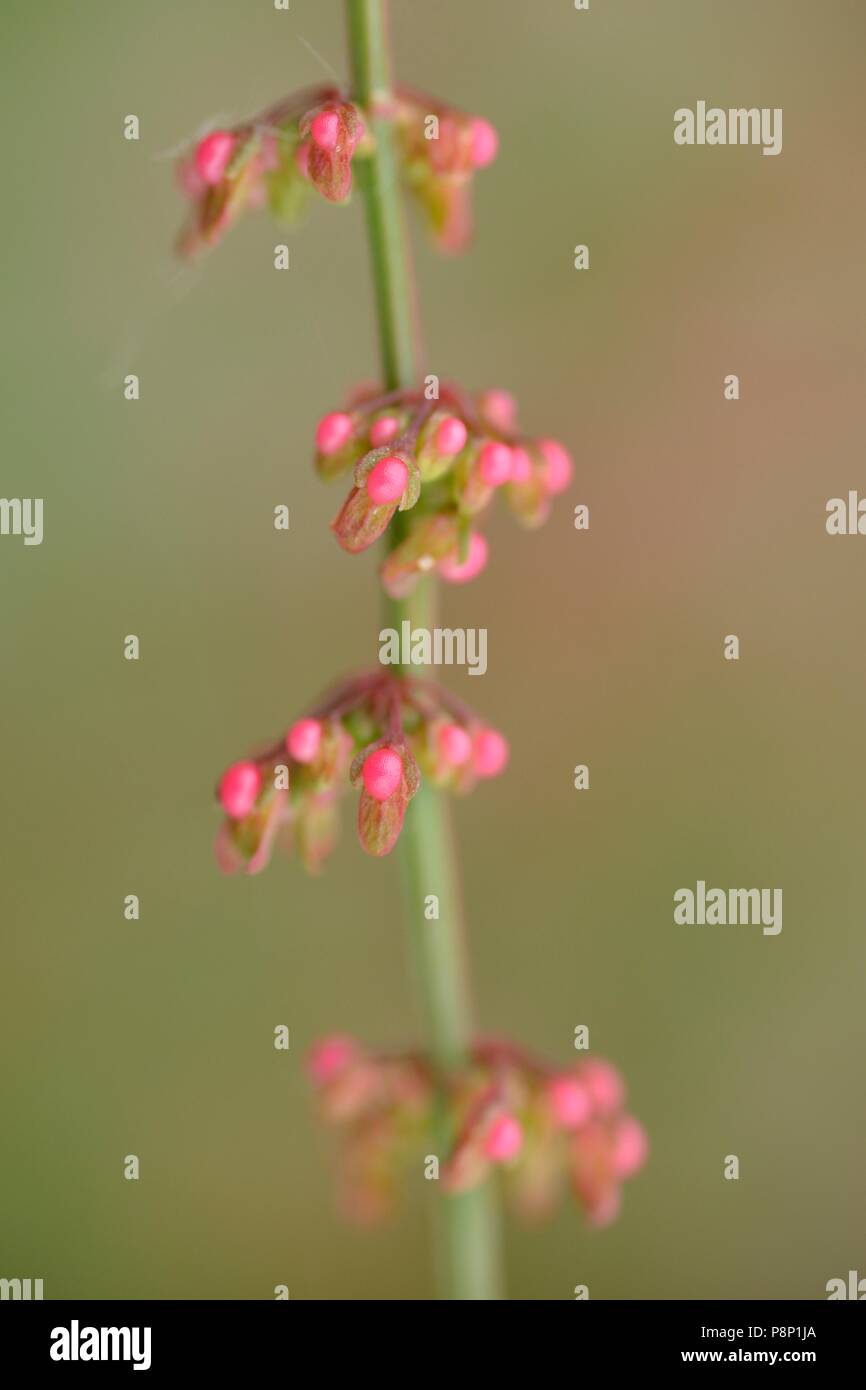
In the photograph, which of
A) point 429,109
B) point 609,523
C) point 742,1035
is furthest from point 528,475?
point 742,1035

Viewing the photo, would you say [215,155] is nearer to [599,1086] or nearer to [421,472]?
[421,472]

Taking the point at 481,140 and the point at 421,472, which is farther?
the point at 481,140

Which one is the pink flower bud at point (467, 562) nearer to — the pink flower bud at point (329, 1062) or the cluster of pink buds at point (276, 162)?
the cluster of pink buds at point (276, 162)

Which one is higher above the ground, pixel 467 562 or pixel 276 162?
pixel 276 162
